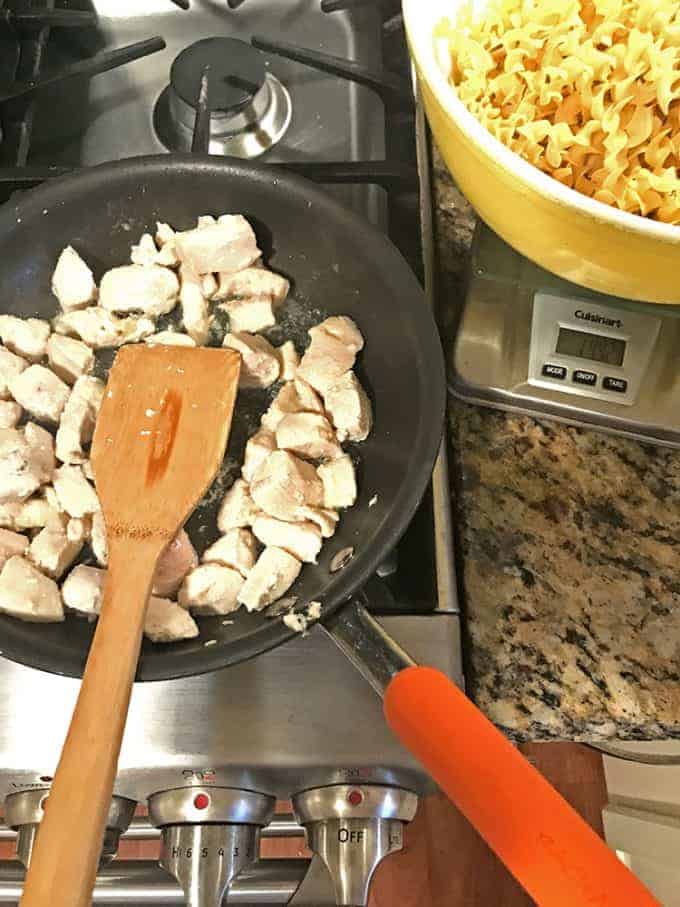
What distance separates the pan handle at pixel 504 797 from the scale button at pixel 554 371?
30cm

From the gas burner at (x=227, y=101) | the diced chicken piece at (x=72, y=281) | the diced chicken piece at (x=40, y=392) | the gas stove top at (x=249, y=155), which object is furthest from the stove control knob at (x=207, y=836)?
the gas burner at (x=227, y=101)

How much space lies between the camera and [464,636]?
698mm

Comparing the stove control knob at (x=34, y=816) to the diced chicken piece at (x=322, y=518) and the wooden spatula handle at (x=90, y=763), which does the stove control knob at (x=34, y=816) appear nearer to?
the wooden spatula handle at (x=90, y=763)

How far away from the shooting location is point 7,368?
2.60 ft

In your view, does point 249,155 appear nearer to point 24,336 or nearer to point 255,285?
point 255,285

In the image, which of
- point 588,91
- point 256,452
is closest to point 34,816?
point 256,452

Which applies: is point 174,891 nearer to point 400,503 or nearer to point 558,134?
point 400,503

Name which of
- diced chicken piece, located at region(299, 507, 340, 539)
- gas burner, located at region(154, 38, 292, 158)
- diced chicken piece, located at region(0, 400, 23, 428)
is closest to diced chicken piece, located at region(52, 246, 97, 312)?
diced chicken piece, located at region(0, 400, 23, 428)

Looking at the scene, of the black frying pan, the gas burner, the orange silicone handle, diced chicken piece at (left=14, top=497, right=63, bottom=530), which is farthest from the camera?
the gas burner

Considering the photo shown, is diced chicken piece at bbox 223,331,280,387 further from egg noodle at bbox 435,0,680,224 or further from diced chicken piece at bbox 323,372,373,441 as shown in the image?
egg noodle at bbox 435,0,680,224

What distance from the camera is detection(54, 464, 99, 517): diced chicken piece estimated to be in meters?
0.75

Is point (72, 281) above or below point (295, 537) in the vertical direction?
above

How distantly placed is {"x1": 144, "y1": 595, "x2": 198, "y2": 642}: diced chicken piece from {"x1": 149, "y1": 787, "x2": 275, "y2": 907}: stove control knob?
128 millimetres

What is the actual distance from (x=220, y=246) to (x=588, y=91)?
385mm
